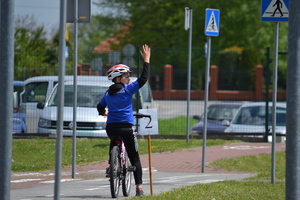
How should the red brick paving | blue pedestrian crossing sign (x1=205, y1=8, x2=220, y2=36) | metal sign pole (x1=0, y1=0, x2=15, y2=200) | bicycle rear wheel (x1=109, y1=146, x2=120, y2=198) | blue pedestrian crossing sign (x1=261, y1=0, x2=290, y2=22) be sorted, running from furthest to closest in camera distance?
blue pedestrian crossing sign (x1=205, y1=8, x2=220, y2=36) < the red brick paving < blue pedestrian crossing sign (x1=261, y1=0, x2=290, y2=22) < bicycle rear wheel (x1=109, y1=146, x2=120, y2=198) < metal sign pole (x1=0, y1=0, x2=15, y2=200)

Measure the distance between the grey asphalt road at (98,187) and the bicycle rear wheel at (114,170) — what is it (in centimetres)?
30

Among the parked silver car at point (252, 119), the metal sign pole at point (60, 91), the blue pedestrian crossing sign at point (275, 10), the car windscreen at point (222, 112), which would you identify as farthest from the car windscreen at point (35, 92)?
the metal sign pole at point (60, 91)

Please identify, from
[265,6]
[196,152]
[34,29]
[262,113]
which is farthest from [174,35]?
[265,6]

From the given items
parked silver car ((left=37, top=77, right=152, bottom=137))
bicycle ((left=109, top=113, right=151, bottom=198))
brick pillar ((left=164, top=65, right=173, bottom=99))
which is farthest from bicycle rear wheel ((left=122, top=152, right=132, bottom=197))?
brick pillar ((left=164, top=65, right=173, bottom=99))

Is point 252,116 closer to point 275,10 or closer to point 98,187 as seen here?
point 275,10

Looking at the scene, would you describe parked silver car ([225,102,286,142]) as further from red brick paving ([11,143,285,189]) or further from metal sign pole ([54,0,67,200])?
metal sign pole ([54,0,67,200])

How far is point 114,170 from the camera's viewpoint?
9.23 meters

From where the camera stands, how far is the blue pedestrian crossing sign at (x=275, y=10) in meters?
10.9

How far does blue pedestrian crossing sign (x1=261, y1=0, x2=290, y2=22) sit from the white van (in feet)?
27.0

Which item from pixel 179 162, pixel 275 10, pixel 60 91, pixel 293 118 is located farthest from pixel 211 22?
pixel 60 91

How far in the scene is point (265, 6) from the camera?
1101 cm

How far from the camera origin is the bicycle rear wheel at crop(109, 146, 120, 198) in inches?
362

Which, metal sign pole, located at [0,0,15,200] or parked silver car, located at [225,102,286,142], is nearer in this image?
metal sign pole, located at [0,0,15,200]

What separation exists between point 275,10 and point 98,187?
12.3 ft
